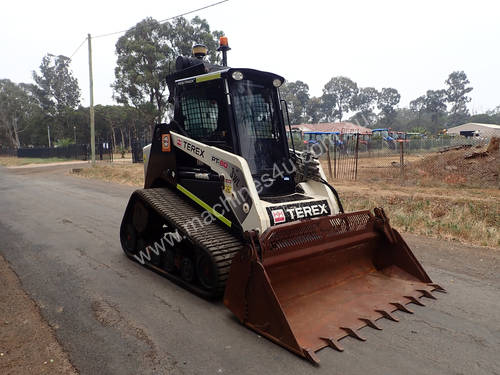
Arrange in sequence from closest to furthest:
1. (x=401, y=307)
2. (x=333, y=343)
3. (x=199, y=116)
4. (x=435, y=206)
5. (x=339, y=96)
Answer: (x=333, y=343)
(x=401, y=307)
(x=199, y=116)
(x=435, y=206)
(x=339, y=96)

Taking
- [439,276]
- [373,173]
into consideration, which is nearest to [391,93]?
[373,173]

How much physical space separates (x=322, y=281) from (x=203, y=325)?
131cm

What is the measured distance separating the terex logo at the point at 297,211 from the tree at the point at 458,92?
8995 centimetres

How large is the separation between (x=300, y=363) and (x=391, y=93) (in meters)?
83.3

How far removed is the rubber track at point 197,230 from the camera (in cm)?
411

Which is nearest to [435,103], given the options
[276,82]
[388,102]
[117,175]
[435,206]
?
[388,102]

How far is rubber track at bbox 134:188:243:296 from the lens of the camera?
4105 mm

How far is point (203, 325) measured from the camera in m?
3.77

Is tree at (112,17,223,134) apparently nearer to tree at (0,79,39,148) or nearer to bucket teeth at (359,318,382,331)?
bucket teeth at (359,318,382,331)

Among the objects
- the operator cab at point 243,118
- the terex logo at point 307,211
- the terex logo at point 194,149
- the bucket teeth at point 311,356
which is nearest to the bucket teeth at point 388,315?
the bucket teeth at point 311,356

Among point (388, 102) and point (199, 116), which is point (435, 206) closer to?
point (199, 116)

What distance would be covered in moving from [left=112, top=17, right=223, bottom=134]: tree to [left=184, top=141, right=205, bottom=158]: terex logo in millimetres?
24634

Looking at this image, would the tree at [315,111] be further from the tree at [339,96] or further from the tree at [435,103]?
the tree at [435,103]

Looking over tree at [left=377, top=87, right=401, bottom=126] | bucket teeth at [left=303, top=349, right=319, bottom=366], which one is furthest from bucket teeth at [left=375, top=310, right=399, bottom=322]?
tree at [left=377, top=87, right=401, bottom=126]
